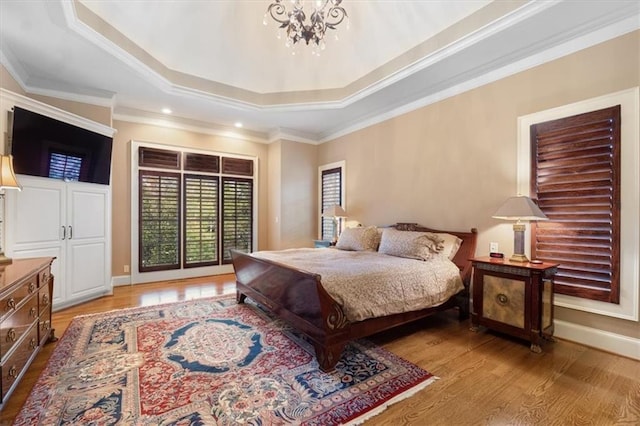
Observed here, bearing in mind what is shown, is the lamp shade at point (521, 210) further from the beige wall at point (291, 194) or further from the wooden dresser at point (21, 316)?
the beige wall at point (291, 194)

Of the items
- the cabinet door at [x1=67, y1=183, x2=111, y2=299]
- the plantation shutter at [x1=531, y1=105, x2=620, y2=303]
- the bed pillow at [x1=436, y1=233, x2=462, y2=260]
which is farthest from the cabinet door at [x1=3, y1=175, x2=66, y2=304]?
the plantation shutter at [x1=531, y1=105, x2=620, y2=303]

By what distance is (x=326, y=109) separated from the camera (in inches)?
190

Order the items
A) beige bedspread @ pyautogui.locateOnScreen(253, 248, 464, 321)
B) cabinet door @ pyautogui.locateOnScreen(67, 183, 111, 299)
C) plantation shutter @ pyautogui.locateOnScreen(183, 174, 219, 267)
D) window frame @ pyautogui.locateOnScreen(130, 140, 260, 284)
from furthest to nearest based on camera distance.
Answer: plantation shutter @ pyautogui.locateOnScreen(183, 174, 219, 267), window frame @ pyautogui.locateOnScreen(130, 140, 260, 284), cabinet door @ pyautogui.locateOnScreen(67, 183, 111, 299), beige bedspread @ pyautogui.locateOnScreen(253, 248, 464, 321)

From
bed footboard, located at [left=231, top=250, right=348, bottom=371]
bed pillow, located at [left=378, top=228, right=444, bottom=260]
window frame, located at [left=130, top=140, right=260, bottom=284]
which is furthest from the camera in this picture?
window frame, located at [left=130, top=140, right=260, bottom=284]

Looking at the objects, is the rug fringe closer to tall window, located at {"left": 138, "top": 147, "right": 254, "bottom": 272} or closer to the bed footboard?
the bed footboard

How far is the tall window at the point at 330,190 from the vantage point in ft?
19.0

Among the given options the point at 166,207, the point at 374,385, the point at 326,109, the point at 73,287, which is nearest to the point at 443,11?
the point at 326,109

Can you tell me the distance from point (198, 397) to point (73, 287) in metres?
3.09

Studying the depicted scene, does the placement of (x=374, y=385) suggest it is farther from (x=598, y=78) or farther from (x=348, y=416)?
(x=598, y=78)

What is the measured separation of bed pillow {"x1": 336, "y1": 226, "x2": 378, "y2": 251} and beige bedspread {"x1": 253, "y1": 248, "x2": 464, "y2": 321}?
55cm

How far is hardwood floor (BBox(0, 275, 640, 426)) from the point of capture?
1.75 meters

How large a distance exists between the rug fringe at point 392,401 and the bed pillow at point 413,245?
4.67 ft

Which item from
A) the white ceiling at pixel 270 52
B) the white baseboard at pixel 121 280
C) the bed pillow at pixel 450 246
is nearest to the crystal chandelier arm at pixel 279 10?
the white ceiling at pixel 270 52

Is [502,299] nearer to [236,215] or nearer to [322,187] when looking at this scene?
[322,187]
